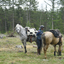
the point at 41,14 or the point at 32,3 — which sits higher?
the point at 32,3

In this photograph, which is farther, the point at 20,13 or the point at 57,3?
the point at 20,13

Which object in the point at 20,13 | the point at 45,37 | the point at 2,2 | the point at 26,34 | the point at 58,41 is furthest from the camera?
the point at 20,13

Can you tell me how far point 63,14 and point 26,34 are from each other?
30.2 metres

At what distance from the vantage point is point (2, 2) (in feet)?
108

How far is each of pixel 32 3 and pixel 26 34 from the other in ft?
97.4

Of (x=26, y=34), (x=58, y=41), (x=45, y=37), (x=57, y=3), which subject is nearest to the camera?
(x=45, y=37)

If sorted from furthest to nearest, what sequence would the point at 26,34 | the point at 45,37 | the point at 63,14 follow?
1. the point at 63,14
2. the point at 26,34
3. the point at 45,37

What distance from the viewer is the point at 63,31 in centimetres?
2850

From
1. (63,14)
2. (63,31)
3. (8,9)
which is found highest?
(8,9)

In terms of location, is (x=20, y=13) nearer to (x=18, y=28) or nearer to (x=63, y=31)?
(x=63, y=31)

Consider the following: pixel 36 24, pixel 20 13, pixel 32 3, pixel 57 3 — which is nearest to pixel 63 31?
pixel 57 3

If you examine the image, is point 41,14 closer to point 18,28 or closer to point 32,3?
point 32,3

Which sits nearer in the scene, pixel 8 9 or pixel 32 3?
pixel 32 3

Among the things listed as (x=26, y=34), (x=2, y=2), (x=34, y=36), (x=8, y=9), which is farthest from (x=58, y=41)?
(x=8, y=9)
